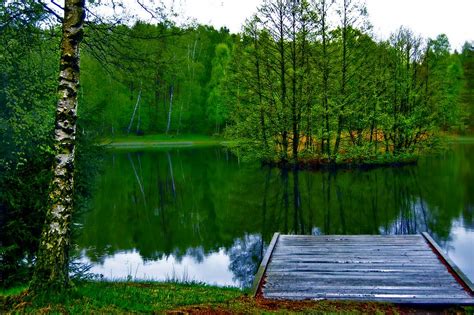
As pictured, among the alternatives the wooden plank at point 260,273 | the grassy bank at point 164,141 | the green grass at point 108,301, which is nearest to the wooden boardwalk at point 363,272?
the wooden plank at point 260,273

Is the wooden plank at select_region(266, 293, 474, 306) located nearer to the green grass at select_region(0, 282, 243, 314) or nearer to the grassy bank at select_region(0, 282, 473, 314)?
the grassy bank at select_region(0, 282, 473, 314)

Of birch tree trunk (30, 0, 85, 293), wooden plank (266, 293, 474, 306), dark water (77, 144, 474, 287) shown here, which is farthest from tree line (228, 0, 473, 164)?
birch tree trunk (30, 0, 85, 293)

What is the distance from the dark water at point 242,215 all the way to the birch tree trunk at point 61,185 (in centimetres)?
553

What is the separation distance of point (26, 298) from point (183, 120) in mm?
68447

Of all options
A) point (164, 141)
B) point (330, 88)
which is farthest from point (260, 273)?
point (164, 141)

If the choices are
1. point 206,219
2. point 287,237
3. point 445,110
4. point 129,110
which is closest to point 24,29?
point 287,237

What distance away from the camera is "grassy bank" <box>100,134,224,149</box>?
67031mm

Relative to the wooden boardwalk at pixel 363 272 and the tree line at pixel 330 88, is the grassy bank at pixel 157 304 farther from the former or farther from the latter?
the tree line at pixel 330 88

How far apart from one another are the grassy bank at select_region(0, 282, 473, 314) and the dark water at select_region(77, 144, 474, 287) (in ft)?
12.6

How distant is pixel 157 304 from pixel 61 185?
2.38 metres

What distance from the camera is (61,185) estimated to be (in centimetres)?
659

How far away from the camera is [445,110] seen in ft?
138

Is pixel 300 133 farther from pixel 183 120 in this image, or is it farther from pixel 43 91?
pixel 183 120

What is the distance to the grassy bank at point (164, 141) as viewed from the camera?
67031 millimetres
